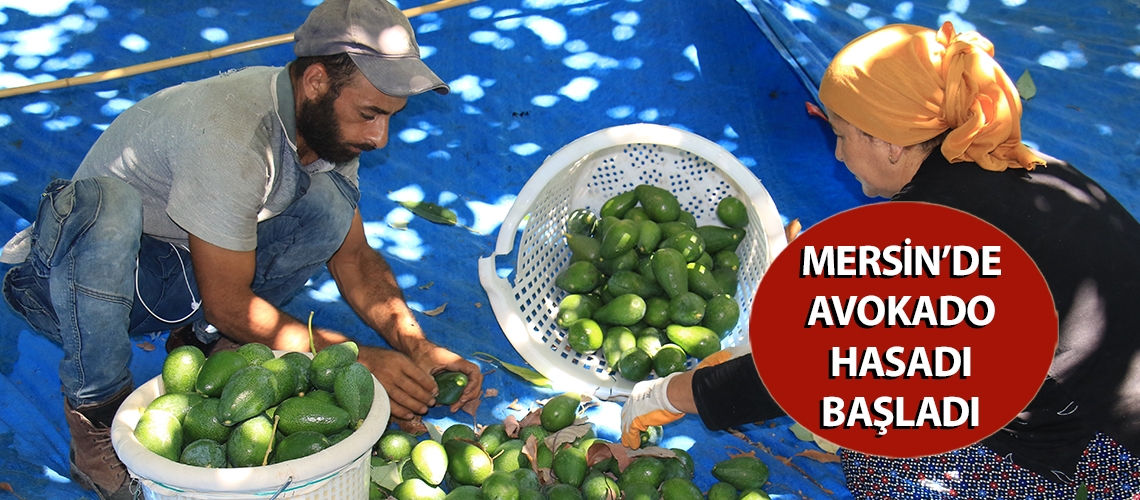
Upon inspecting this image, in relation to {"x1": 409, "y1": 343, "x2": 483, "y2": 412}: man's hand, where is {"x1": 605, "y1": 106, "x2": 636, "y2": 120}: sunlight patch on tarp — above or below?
above

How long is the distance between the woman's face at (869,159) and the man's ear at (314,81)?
1.44 m

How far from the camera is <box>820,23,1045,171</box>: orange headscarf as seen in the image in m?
1.90

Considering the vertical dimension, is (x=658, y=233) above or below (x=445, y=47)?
below

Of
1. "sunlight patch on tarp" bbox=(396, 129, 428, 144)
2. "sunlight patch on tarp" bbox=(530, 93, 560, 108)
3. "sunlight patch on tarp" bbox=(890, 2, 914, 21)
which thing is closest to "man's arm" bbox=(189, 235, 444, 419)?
"sunlight patch on tarp" bbox=(396, 129, 428, 144)

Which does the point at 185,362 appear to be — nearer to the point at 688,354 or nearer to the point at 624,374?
the point at 624,374

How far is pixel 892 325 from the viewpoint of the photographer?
1903mm

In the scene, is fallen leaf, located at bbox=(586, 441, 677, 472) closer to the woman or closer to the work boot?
the woman

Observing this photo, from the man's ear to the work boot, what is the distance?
3.43 ft

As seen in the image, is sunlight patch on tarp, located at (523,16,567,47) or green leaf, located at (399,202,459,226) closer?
green leaf, located at (399,202,459,226)

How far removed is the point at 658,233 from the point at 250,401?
5.88 feet

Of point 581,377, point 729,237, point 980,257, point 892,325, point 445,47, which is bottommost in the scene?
point 581,377

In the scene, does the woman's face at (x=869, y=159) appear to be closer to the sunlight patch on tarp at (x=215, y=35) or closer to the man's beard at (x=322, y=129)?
the man's beard at (x=322, y=129)

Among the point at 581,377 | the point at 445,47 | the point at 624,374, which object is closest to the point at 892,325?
the point at 624,374

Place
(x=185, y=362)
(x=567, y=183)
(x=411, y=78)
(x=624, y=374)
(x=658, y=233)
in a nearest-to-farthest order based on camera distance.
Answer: (x=185, y=362)
(x=411, y=78)
(x=624, y=374)
(x=658, y=233)
(x=567, y=183)
